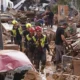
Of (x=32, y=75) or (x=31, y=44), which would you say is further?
(x=31, y=44)

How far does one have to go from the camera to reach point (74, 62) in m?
13.4

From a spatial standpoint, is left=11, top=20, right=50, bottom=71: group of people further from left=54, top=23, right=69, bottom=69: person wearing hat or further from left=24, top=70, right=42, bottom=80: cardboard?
left=24, top=70, right=42, bottom=80: cardboard

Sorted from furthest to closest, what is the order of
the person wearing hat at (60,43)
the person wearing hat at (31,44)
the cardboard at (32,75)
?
1. the person wearing hat at (60,43)
2. the person wearing hat at (31,44)
3. the cardboard at (32,75)

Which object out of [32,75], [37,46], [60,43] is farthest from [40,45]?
[32,75]

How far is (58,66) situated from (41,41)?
Answer: 6.32ft

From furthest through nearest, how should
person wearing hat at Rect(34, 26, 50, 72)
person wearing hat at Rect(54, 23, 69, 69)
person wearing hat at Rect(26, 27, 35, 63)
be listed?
1. person wearing hat at Rect(54, 23, 69, 69)
2. person wearing hat at Rect(26, 27, 35, 63)
3. person wearing hat at Rect(34, 26, 50, 72)

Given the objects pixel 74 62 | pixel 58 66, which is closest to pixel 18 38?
pixel 58 66

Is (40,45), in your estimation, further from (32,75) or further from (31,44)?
(32,75)

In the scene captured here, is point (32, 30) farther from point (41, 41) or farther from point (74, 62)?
point (74, 62)

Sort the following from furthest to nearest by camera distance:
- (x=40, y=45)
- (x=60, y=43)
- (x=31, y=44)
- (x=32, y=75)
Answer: (x=60, y=43) < (x=31, y=44) < (x=40, y=45) < (x=32, y=75)

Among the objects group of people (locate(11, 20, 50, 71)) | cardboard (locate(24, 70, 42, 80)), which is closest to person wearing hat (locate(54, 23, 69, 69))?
group of people (locate(11, 20, 50, 71))

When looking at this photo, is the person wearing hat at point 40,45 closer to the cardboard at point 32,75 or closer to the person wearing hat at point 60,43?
the person wearing hat at point 60,43

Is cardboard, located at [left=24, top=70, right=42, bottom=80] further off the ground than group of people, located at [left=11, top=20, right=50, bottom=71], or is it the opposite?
cardboard, located at [left=24, top=70, right=42, bottom=80]

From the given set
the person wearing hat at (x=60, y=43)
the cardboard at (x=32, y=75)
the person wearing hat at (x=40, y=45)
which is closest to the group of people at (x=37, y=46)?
the person wearing hat at (x=40, y=45)
